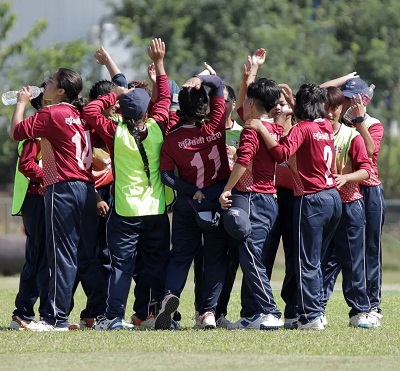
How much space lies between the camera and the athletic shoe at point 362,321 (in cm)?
1002

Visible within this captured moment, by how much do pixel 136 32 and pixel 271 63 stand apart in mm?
3984

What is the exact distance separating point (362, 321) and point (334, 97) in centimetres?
204

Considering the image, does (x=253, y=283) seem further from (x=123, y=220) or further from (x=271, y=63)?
(x=271, y=63)

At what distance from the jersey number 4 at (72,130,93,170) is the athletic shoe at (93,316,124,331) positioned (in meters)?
1.36

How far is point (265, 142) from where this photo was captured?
9469 millimetres

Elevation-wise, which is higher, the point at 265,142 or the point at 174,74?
the point at 265,142

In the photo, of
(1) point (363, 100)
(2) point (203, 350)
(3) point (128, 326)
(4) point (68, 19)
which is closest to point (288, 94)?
(1) point (363, 100)

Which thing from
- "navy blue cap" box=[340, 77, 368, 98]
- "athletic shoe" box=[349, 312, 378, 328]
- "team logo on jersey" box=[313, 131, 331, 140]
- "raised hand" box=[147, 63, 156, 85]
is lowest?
"athletic shoe" box=[349, 312, 378, 328]

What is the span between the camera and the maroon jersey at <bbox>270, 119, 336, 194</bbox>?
9.61 m

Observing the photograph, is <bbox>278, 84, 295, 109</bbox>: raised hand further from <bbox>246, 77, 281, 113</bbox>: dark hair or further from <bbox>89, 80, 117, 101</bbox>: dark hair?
<bbox>89, 80, 117, 101</bbox>: dark hair

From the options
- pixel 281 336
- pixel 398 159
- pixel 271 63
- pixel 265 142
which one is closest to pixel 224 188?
pixel 265 142

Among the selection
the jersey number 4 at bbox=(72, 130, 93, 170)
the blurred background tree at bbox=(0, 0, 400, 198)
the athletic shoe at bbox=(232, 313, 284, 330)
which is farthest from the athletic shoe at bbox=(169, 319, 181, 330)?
the blurred background tree at bbox=(0, 0, 400, 198)

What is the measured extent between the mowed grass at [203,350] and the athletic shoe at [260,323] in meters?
0.13

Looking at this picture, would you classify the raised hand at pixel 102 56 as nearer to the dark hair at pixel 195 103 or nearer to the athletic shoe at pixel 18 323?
the dark hair at pixel 195 103
